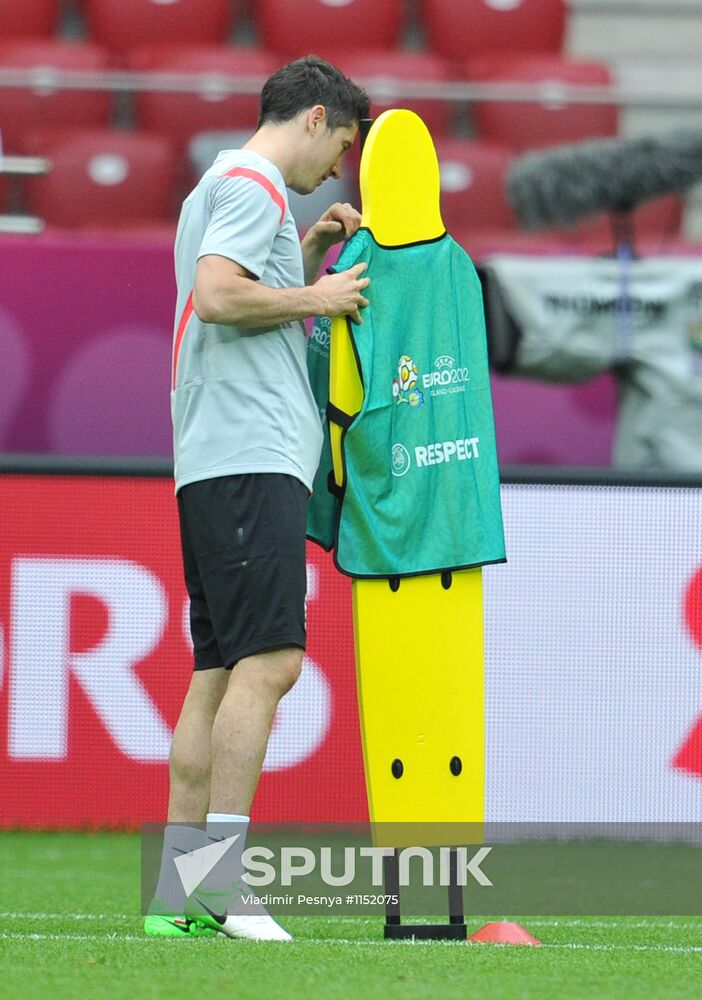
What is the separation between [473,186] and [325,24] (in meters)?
2.51

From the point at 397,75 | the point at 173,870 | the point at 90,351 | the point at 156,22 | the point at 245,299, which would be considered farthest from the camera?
the point at 156,22

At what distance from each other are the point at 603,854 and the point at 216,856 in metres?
1.96

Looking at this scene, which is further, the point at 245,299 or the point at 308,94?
the point at 308,94

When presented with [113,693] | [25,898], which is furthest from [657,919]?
[113,693]

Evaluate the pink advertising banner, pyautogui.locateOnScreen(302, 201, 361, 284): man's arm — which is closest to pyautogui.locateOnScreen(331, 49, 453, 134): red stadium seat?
the pink advertising banner

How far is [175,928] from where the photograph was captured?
9.63 feet

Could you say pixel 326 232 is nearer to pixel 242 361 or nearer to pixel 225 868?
pixel 242 361

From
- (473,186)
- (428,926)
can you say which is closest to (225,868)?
(428,926)

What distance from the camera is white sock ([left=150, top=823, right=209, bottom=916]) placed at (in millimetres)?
2969

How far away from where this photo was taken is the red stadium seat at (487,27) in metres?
7.42

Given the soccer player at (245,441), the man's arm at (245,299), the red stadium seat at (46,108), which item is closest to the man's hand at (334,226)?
the soccer player at (245,441)

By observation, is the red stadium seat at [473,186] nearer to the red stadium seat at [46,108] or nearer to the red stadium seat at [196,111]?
the red stadium seat at [196,111]

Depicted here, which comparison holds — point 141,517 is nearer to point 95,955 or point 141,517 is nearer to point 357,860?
point 357,860
